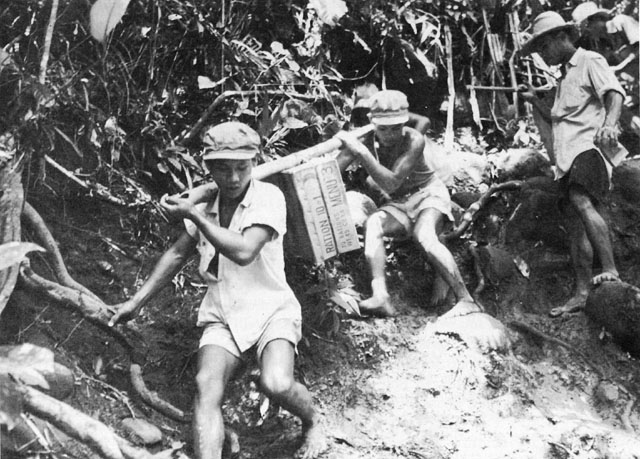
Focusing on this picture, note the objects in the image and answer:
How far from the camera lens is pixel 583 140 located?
6.70 metres

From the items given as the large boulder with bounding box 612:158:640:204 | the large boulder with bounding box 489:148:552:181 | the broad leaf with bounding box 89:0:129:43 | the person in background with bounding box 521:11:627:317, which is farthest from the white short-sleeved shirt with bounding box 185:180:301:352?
the large boulder with bounding box 612:158:640:204

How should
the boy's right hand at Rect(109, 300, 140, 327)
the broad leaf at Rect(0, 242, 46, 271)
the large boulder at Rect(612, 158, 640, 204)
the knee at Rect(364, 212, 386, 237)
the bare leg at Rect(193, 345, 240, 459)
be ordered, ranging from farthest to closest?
the large boulder at Rect(612, 158, 640, 204) → the knee at Rect(364, 212, 386, 237) → the boy's right hand at Rect(109, 300, 140, 327) → the bare leg at Rect(193, 345, 240, 459) → the broad leaf at Rect(0, 242, 46, 271)

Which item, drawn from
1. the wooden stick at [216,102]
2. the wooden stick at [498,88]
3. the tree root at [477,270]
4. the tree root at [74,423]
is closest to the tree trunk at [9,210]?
the tree root at [74,423]

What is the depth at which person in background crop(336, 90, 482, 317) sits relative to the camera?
6266 millimetres

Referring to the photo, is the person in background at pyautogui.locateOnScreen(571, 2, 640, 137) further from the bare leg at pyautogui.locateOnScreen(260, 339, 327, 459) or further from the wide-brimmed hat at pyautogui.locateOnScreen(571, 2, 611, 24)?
the bare leg at pyautogui.locateOnScreen(260, 339, 327, 459)

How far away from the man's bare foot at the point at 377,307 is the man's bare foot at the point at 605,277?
159 centimetres

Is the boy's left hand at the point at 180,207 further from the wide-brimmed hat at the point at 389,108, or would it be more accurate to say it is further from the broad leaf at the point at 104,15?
the wide-brimmed hat at the point at 389,108

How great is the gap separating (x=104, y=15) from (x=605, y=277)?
4010 mm

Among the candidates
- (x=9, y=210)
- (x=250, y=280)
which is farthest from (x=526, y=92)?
(x=9, y=210)

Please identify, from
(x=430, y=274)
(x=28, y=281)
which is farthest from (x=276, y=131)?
(x=28, y=281)

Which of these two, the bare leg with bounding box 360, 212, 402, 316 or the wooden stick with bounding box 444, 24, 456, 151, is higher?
the wooden stick with bounding box 444, 24, 456, 151

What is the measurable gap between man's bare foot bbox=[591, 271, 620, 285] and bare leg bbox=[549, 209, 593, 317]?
19cm

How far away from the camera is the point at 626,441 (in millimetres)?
5477

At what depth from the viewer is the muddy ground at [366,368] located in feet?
17.6
